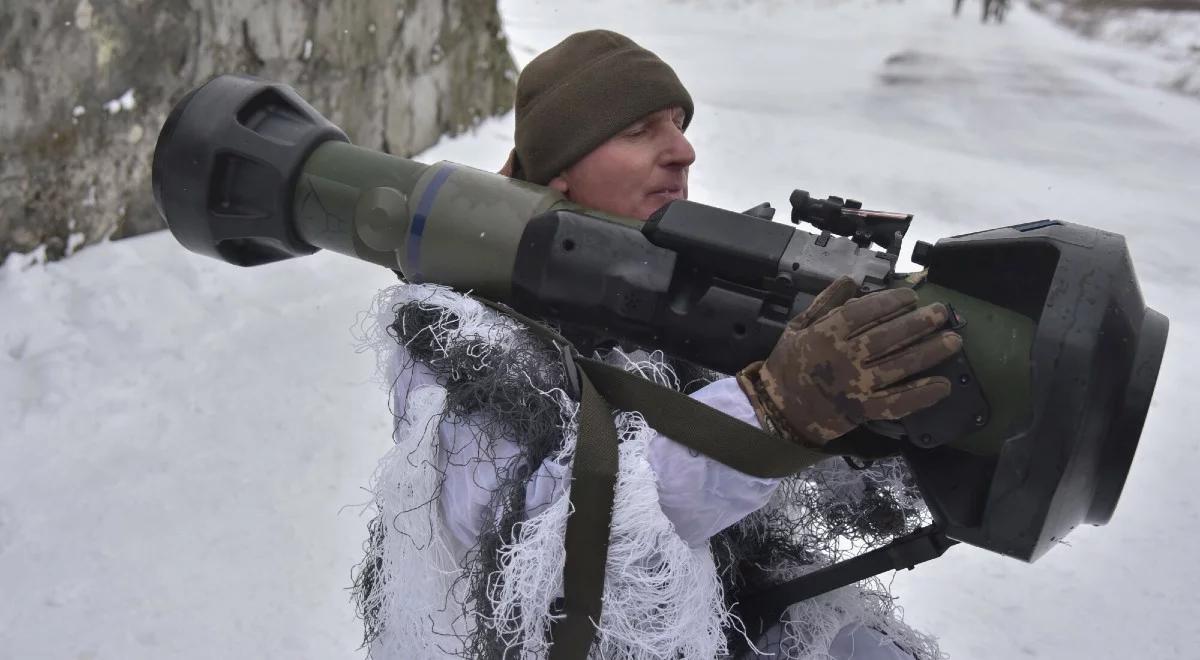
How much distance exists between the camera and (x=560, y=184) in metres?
1.31

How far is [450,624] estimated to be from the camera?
113cm

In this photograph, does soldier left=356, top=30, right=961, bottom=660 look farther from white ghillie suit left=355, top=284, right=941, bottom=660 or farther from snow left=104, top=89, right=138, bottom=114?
snow left=104, top=89, right=138, bottom=114

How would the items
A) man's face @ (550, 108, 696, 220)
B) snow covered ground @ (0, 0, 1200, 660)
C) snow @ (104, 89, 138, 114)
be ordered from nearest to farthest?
man's face @ (550, 108, 696, 220)
snow covered ground @ (0, 0, 1200, 660)
snow @ (104, 89, 138, 114)

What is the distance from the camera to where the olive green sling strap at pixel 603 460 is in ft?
3.16

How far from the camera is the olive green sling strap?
37.9 inches

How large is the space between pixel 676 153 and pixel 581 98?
0.48 feet

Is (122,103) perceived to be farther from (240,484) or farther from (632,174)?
(632,174)

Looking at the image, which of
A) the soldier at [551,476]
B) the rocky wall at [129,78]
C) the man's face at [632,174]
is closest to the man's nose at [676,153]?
the man's face at [632,174]

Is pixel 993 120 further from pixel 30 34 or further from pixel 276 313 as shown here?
pixel 30 34

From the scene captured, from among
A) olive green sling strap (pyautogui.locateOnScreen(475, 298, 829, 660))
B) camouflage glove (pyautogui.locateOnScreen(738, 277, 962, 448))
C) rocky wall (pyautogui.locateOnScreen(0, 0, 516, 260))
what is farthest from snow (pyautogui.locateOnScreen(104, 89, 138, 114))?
camouflage glove (pyautogui.locateOnScreen(738, 277, 962, 448))

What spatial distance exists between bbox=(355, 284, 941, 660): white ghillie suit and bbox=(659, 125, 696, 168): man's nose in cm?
28

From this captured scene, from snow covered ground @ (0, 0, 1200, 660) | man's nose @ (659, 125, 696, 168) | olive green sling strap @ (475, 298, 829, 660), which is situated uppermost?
man's nose @ (659, 125, 696, 168)

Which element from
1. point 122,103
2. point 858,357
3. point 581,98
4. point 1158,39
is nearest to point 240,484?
point 122,103

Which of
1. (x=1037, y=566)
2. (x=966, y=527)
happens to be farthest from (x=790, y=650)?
(x=1037, y=566)
